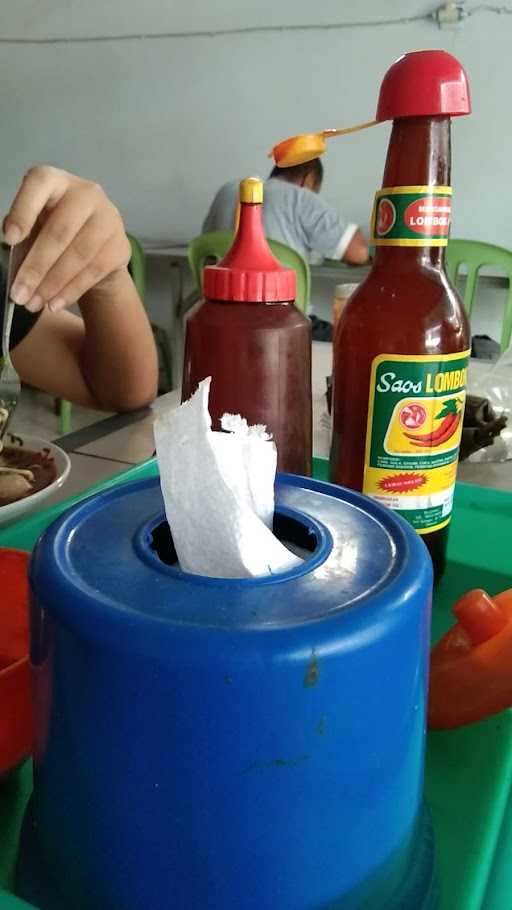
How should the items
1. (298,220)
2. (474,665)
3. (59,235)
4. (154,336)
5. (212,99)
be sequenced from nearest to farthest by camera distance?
(474,665)
(59,235)
(154,336)
(298,220)
(212,99)

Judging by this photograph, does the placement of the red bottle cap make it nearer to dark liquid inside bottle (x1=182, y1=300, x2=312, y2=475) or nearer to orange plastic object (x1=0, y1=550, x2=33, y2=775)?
dark liquid inside bottle (x1=182, y1=300, x2=312, y2=475)

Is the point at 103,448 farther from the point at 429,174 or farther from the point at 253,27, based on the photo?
the point at 253,27

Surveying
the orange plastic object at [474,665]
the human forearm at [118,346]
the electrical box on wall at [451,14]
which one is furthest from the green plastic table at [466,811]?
the electrical box on wall at [451,14]

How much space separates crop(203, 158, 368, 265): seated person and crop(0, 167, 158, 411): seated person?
1.50 metres

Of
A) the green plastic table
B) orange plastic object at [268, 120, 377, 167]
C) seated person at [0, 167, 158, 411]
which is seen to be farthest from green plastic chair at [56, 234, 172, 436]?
the green plastic table

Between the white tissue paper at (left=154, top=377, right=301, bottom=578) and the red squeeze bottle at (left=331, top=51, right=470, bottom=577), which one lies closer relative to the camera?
the white tissue paper at (left=154, top=377, right=301, bottom=578)

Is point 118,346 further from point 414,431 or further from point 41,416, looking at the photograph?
point 41,416

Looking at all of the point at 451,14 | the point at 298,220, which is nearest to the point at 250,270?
the point at 298,220

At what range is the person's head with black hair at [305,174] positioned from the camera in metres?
2.66

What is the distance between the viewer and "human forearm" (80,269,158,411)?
0.99 meters

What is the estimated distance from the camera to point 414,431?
41cm

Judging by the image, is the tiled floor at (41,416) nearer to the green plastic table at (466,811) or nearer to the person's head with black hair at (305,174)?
the person's head with black hair at (305,174)

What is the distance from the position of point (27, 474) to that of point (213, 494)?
39 centimetres

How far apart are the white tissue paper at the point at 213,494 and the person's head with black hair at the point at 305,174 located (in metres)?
2.55
